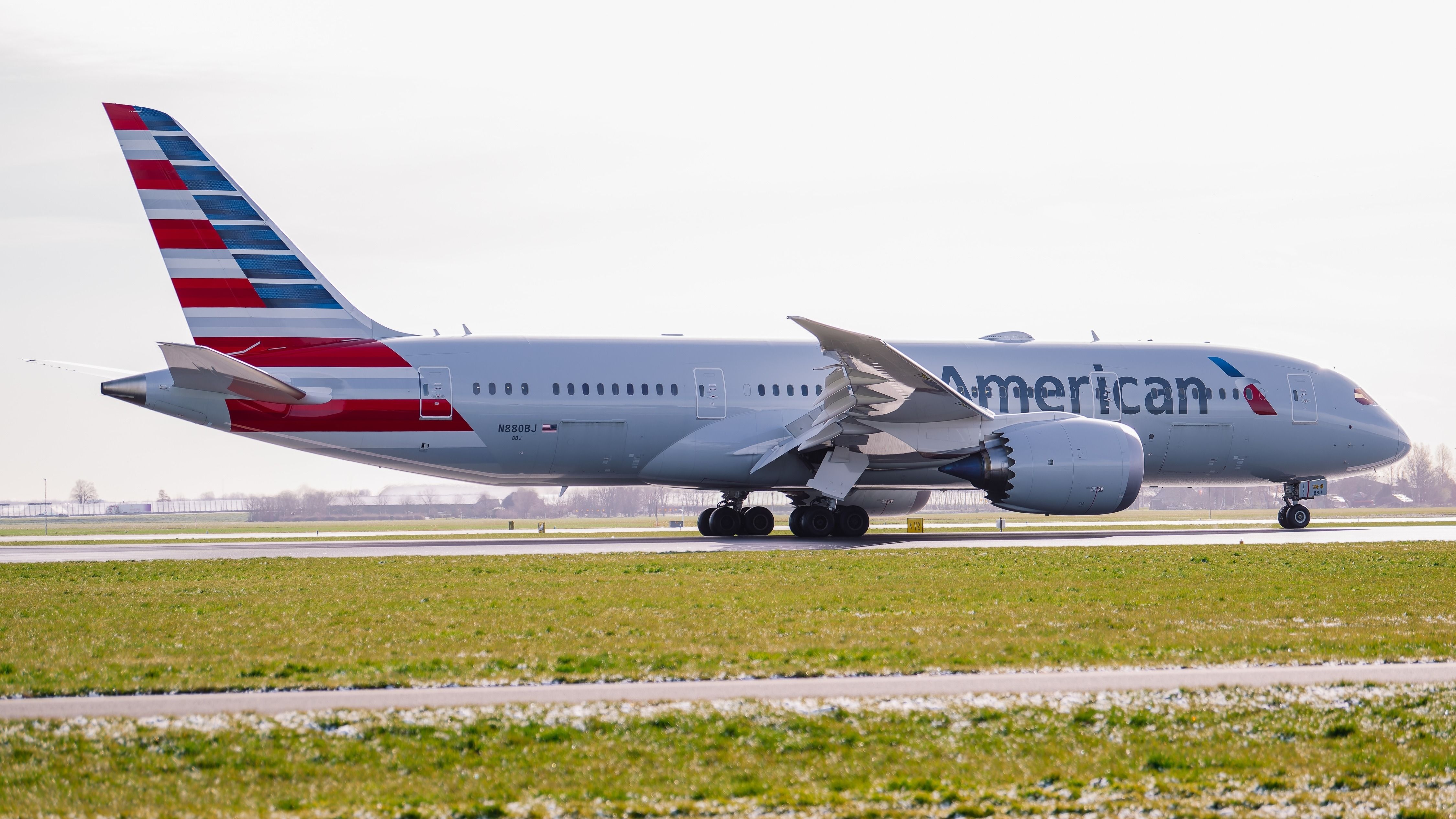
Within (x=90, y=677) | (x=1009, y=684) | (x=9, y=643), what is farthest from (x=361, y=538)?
(x=1009, y=684)

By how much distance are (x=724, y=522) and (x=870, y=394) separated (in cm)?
622

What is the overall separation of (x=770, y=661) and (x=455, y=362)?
59.0 ft

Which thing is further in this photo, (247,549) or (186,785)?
(247,549)

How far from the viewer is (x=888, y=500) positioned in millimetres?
29922

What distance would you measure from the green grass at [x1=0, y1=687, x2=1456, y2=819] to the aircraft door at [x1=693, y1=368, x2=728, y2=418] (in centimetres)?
1963

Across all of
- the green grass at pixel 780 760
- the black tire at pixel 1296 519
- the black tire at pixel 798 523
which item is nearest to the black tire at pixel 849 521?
the black tire at pixel 798 523

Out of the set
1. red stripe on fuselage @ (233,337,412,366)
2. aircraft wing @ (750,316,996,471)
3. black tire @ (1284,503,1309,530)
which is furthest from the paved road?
black tire @ (1284,503,1309,530)

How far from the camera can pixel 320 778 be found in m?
6.50

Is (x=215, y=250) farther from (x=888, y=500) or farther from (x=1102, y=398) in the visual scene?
(x=1102, y=398)

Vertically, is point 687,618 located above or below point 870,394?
below

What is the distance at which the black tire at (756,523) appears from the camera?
97.9ft

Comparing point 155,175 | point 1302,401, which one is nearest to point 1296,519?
point 1302,401

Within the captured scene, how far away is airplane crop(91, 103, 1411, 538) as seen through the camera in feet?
81.7

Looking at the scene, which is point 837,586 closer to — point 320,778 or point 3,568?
point 320,778
